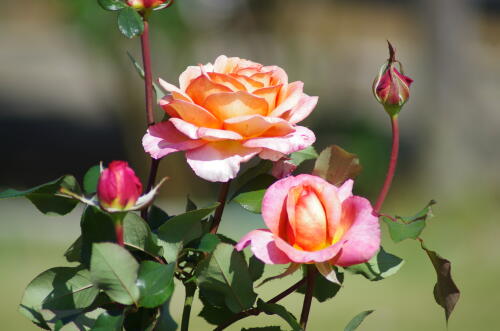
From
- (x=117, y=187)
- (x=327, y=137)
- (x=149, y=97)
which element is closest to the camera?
(x=117, y=187)

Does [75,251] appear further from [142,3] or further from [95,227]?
[142,3]

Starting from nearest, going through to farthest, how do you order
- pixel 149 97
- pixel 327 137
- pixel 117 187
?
1. pixel 117 187
2. pixel 149 97
3. pixel 327 137

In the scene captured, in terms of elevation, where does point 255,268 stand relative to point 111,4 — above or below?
below

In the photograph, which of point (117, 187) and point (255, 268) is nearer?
point (117, 187)

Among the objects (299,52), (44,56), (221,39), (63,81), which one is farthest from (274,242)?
(44,56)

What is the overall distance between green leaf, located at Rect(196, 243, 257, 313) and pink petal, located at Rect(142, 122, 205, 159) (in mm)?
64

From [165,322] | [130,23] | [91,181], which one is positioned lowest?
[165,322]

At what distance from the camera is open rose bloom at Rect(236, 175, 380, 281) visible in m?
0.48

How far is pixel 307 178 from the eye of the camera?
51 centimetres

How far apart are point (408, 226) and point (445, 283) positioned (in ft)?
0.14

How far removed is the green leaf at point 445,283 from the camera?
1.71ft

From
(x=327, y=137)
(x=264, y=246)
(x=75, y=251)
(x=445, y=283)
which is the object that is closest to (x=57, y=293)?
(x=75, y=251)

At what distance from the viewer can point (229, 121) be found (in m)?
0.51

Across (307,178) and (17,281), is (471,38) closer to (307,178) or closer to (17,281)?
(17,281)
